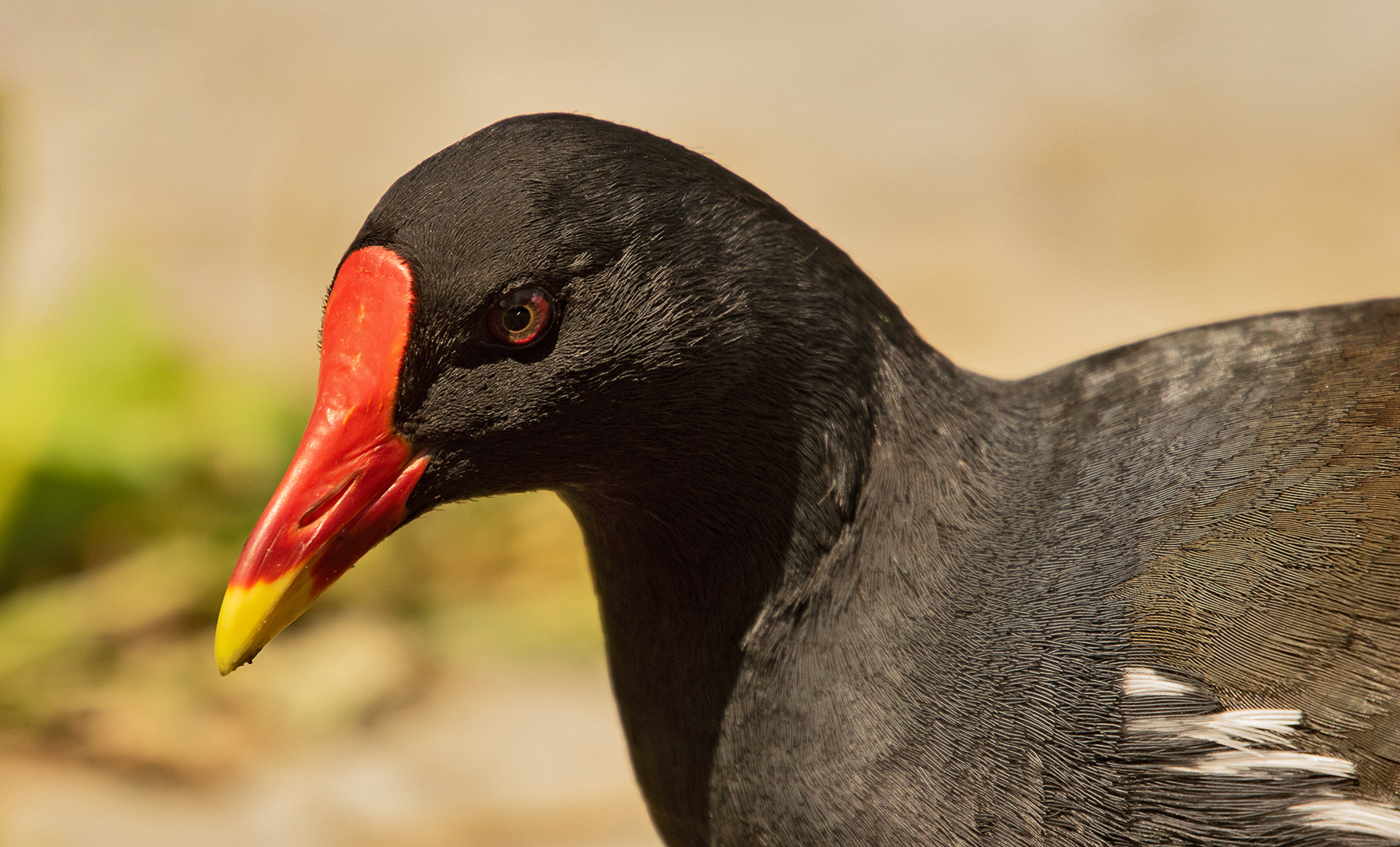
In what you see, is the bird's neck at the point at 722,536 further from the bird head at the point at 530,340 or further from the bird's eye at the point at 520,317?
the bird's eye at the point at 520,317

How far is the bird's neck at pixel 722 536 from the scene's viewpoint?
2.05 meters

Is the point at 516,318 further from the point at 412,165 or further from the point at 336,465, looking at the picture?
the point at 412,165

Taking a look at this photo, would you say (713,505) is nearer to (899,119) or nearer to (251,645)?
(251,645)

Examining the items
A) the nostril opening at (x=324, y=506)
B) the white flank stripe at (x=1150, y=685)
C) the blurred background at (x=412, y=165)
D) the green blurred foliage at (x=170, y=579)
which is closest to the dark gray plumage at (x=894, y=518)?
the white flank stripe at (x=1150, y=685)

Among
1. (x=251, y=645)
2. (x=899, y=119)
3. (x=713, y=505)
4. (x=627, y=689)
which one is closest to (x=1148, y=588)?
(x=713, y=505)

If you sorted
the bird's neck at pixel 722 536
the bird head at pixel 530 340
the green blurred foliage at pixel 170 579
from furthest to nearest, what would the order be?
1. the green blurred foliage at pixel 170 579
2. the bird's neck at pixel 722 536
3. the bird head at pixel 530 340

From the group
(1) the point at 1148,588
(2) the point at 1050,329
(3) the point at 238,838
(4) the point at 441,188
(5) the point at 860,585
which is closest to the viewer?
(4) the point at 441,188

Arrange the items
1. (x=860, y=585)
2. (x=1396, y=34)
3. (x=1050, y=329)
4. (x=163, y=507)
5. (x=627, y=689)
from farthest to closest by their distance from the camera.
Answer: (x=1396, y=34) < (x=1050, y=329) < (x=163, y=507) < (x=627, y=689) < (x=860, y=585)

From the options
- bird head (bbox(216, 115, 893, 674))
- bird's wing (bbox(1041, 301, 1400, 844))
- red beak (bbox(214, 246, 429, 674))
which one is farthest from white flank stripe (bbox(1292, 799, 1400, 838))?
red beak (bbox(214, 246, 429, 674))

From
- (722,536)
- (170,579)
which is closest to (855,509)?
(722,536)

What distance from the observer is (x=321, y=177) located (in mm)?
7191

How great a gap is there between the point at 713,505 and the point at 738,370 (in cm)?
25

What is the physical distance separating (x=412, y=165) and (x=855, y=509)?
5.58 metres

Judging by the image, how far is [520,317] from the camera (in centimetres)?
184
